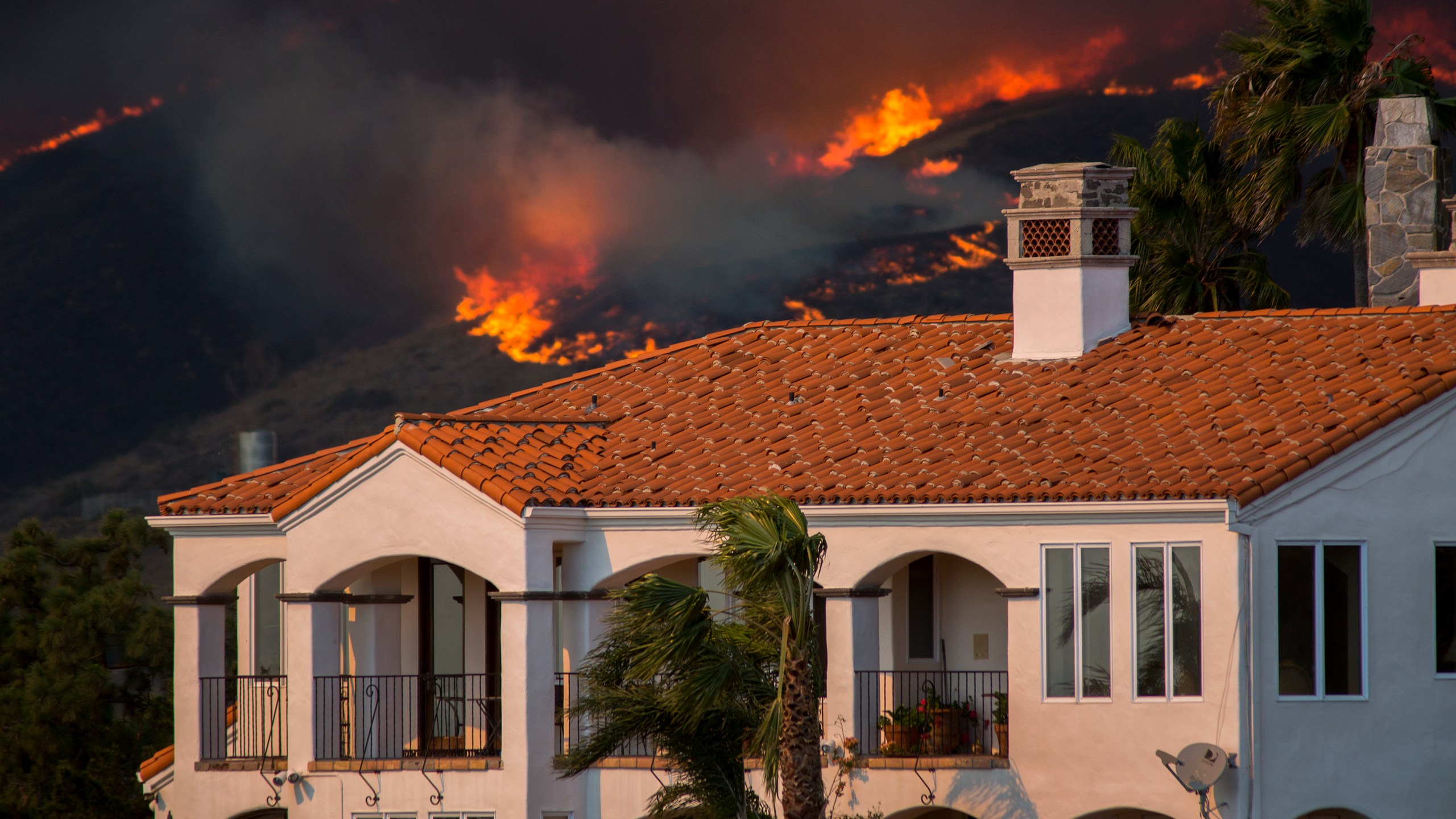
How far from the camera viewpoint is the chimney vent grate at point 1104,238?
2695cm

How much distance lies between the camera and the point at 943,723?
22.9m

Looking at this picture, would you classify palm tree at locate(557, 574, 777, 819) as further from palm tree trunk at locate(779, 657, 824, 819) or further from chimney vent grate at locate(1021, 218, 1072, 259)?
chimney vent grate at locate(1021, 218, 1072, 259)

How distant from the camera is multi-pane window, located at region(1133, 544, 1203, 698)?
69.3 feet

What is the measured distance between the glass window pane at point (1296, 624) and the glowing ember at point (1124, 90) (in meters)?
63.0

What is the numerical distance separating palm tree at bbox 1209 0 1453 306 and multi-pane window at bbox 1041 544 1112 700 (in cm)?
1435

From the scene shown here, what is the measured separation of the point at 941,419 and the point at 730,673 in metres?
6.58

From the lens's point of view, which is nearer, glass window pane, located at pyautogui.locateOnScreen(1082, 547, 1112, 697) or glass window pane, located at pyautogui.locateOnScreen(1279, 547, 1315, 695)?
glass window pane, located at pyautogui.locateOnScreen(1279, 547, 1315, 695)

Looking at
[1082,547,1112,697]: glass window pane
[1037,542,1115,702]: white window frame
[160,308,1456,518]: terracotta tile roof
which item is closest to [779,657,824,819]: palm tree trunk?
A: [160,308,1456,518]: terracotta tile roof

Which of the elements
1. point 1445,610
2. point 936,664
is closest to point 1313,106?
point 1445,610

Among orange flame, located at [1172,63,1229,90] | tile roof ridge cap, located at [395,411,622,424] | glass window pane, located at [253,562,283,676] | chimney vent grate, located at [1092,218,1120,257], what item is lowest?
glass window pane, located at [253,562,283,676]

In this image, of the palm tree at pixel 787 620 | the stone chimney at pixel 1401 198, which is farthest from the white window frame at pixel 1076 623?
the stone chimney at pixel 1401 198

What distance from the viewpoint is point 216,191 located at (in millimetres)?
92250

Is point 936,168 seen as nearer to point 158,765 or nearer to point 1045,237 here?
point 1045,237

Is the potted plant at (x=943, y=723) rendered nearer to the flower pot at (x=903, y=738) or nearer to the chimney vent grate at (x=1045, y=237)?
the flower pot at (x=903, y=738)
